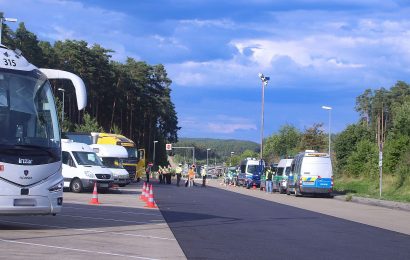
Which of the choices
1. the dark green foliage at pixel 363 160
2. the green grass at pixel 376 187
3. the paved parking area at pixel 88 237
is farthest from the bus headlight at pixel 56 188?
the dark green foliage at pixel 363 160

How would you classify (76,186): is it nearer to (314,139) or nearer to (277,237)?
(277,237)

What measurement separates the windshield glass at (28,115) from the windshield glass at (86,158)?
1797 centimetres

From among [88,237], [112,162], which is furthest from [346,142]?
[88,237]

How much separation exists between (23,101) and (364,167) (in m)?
40.2

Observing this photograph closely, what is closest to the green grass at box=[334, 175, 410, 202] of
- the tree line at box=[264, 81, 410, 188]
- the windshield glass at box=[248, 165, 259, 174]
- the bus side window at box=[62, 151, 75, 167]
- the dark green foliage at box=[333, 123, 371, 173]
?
the tree line at box=[264, 81, 410, 188]

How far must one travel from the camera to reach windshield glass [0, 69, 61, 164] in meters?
12.3

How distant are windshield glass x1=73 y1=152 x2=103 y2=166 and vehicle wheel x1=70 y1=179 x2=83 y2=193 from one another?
0.94m

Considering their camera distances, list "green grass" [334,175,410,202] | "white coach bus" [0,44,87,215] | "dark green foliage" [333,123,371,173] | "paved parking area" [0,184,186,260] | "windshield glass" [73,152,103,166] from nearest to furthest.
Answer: "paved parking area" [0,184,186,260], "white coach bus" [0,44,87,215], "windshield glass" [73,152,103,166], "green grass" [334,175,410,202], "dark green foliage" [333,123,371,173]

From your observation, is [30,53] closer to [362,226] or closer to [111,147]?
[111,147]

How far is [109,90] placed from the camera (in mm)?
80375

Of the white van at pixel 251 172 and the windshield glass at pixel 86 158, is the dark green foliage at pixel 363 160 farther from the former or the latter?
the windshield glass at pixel 86 158

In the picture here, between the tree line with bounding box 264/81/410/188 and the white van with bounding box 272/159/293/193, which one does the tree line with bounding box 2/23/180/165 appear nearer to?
the tree line with bounding box 264/81/410/188

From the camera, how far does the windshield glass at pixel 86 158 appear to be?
3093 cm

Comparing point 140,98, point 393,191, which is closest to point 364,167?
point 393,191
